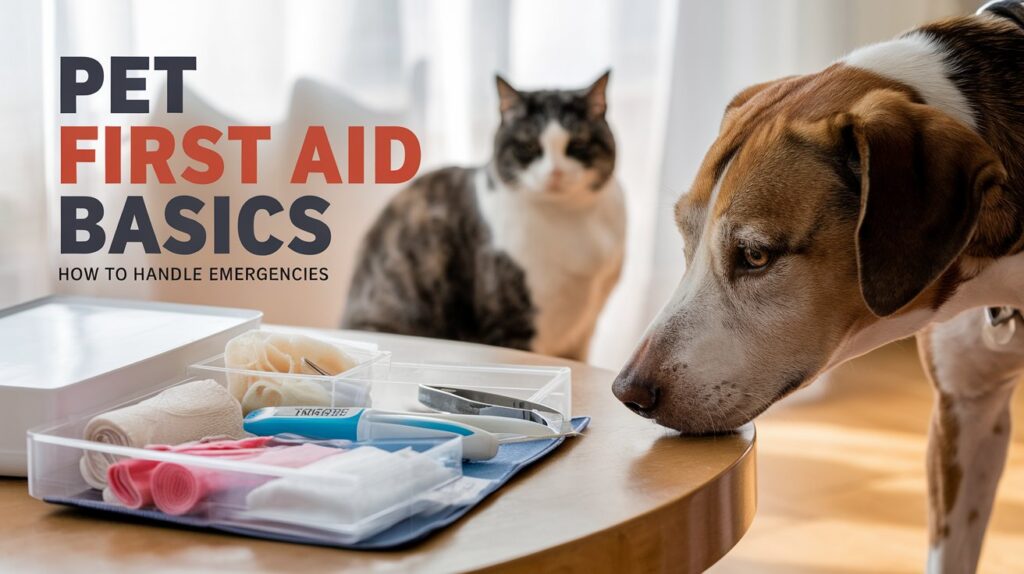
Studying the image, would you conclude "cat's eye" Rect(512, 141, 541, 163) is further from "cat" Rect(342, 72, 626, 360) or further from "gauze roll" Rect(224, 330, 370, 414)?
"gauze roll" Rect(224, 330, 370, 414)

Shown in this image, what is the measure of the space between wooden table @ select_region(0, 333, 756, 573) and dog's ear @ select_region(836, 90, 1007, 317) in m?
0.23

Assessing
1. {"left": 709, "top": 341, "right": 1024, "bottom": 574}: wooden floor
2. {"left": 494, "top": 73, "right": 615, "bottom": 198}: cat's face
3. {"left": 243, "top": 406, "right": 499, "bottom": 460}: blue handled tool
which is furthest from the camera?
{"left": 494, "top": 73, "right": 615, "bottom": 198}: cat's face

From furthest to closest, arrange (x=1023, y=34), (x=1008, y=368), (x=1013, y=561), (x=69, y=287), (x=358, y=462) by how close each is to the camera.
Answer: (x=69, y=287) < (x=1013, y=561) < (x=1008, y=368) < (x=1023, y=34) < (x=358, y=462)

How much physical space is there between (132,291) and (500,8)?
130 centimetres

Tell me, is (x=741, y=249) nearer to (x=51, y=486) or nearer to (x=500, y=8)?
(x=51, y=486)

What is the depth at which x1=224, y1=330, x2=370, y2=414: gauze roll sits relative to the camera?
96 cm

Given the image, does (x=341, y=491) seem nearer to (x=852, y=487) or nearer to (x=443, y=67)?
(x=852, y=487)

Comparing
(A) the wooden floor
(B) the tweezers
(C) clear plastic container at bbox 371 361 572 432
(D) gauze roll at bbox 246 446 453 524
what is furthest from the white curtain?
(D) gauze roll at bbox 246 446 453 524

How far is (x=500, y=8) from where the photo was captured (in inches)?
119

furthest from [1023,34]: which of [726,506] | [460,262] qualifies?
[460,262]

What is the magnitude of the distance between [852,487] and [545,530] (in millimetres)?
1988

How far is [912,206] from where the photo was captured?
1.02m

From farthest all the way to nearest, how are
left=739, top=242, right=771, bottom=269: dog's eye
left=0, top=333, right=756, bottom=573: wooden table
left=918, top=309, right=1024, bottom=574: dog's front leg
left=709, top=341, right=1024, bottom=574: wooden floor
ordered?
left=709, top=341, right=1024, bottom=574: wooden floor < left=918, top=309, right=1024, bottom=574: dog's front leg < left=739, top=242, right=771, bottom=269: dog's eye < left=0, top=333, right=756, bottom=573: wooden table

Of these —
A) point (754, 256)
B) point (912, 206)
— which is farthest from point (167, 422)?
point (912, 206)
